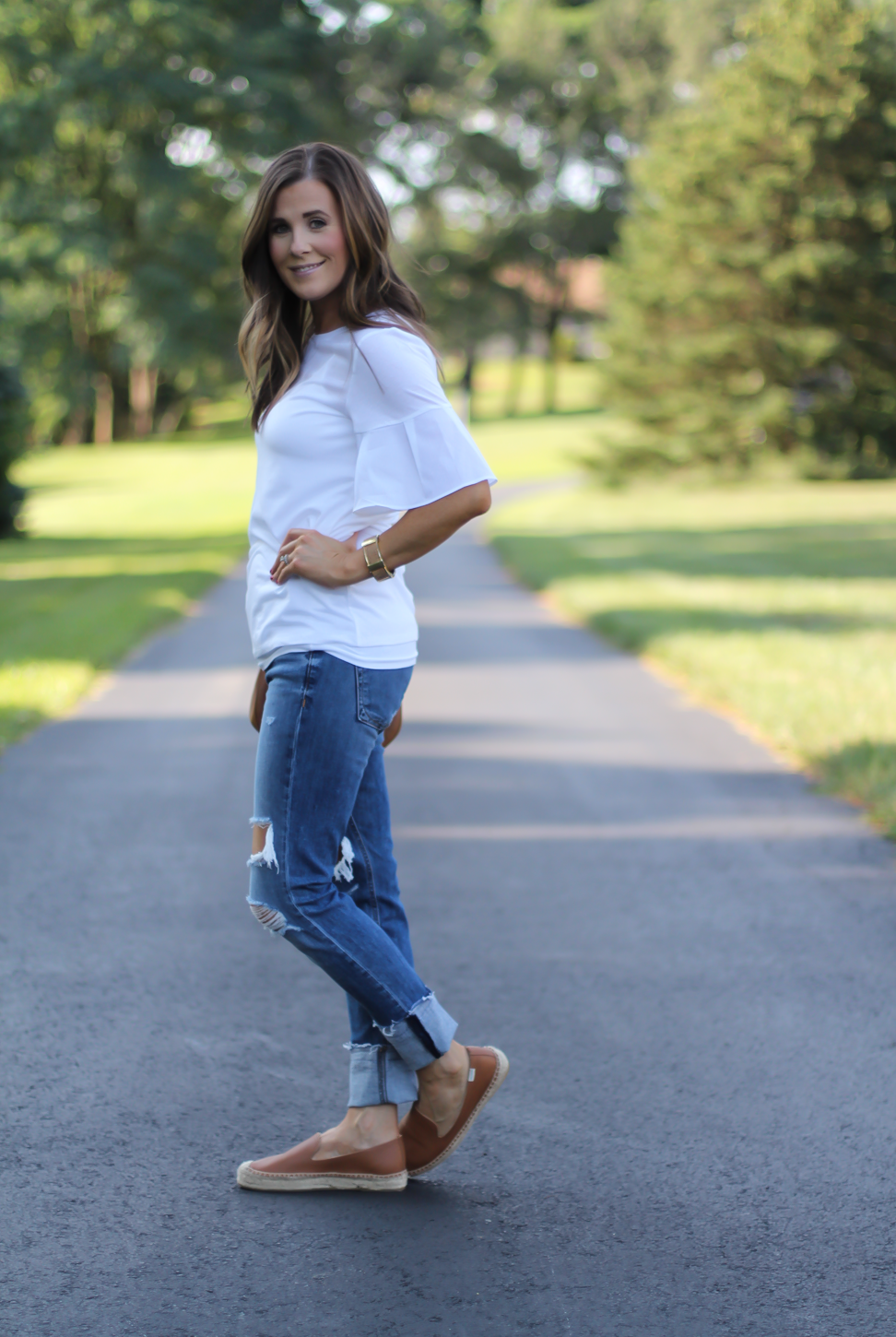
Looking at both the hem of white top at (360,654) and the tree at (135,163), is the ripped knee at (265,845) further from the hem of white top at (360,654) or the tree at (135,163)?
the tree at (135,163)

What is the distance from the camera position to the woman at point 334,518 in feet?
8.83

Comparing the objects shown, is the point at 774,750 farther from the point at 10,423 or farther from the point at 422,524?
the point at 10,423

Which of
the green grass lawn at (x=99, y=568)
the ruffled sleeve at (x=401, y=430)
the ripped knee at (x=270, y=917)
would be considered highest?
the ruffled sleeve at (x=401, y=430)

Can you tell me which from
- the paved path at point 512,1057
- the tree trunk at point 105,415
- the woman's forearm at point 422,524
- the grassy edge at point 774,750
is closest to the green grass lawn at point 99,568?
the paved path at point 512,1057

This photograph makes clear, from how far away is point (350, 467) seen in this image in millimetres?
2732

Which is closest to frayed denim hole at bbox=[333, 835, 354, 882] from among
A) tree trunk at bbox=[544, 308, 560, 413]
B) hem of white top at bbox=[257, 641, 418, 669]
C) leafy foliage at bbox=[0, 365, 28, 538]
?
hem of white top at bbox=[257, 641, 418, 669]

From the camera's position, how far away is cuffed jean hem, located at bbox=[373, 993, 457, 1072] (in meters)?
2.93

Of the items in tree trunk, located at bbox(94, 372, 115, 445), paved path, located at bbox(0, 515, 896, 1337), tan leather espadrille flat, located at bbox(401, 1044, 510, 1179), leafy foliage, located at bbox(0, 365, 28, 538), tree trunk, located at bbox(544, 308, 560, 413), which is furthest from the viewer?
tree trunk, located at bbox(544, 308, 560, 413)

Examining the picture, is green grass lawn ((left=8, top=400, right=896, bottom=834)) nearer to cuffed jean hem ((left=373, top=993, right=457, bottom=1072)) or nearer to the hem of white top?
cuffed jean hem ((left=373, top=993, right=457, bottom=1072))

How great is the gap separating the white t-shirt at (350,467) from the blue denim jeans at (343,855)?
0.07 m

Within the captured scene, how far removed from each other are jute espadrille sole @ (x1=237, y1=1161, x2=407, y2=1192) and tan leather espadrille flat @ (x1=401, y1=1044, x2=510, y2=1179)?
0.06 metres

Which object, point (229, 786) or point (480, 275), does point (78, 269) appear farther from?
point (229, 786)

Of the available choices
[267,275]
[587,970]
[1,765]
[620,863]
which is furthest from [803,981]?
[1,765]

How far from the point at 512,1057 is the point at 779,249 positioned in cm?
3086
